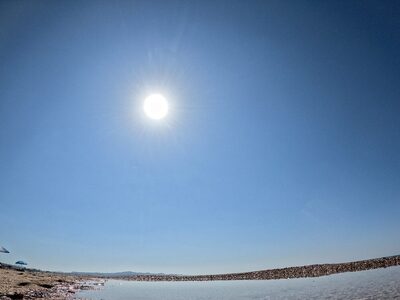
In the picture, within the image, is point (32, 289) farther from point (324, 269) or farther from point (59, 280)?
point (324, 269)

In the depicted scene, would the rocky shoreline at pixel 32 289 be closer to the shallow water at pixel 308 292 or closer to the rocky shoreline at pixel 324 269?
the shallow water at pixel 308 292

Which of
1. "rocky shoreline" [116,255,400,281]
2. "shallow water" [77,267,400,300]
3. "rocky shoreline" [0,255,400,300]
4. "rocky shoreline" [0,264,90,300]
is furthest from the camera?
"rocky shoreline" [116,255,400,281]

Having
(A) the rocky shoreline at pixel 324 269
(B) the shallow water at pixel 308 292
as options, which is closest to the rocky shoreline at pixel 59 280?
(A) the rocky shoreline at pixel 324 269

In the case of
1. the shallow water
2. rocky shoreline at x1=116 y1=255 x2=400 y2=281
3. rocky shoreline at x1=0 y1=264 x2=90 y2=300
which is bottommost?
the shallow water

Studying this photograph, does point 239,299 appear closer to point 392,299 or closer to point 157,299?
point 157,299

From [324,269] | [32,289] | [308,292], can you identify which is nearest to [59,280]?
[32,289]

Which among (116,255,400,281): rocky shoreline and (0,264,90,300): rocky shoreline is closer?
(0,264,90,300): rocky shoreline

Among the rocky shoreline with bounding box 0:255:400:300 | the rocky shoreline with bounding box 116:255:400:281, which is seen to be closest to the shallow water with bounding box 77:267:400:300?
the rocky shoreline with bounding box 0:255:400:300

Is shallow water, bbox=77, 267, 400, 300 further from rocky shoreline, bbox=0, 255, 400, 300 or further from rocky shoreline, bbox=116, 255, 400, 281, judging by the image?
rocky shoreline, bbox=116, 255, 400, 281

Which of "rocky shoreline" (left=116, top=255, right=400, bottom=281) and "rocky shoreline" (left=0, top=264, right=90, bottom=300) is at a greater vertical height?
"rocky shoreline" (left=116, top=255, right=400, bottom=281)

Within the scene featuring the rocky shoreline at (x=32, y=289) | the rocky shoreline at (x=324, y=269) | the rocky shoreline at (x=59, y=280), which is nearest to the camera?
the rocky shoreline at (x=32, y=289)

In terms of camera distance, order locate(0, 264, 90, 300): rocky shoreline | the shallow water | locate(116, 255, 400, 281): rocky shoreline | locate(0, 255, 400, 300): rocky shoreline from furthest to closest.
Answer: locate(116, 255, 400, 281): rocky shoreline < locate(0, 255, 400, 300): rocky shoreline < locate(0, 264, 90, 300): rocky shoreline < the shallow water

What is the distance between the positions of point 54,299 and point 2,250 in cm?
4023

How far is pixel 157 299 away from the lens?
27.9 m
